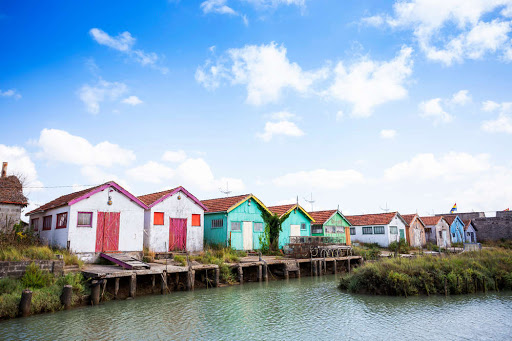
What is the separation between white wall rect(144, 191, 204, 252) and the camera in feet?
82.4

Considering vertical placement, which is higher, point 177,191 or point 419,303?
point 177,191

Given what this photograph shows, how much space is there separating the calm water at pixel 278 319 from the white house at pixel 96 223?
→ 590 cm

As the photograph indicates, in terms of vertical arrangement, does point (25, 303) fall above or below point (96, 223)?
below

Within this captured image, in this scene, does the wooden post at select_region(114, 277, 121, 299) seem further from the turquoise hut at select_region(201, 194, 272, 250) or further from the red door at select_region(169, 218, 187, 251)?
the turquoise hut at select_region(201, 194, 272, 250)

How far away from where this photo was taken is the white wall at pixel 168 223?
2511cm

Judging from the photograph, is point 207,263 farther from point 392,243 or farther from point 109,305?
point 392,243

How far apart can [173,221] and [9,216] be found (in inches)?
387

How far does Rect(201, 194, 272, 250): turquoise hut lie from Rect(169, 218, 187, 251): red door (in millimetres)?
3744

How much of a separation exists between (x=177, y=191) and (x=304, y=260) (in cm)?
1053

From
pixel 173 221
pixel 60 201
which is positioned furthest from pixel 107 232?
pixel 173 221

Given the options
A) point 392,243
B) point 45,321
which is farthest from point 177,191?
point 392,243

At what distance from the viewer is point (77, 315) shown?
45.0 ft

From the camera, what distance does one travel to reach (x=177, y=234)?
26.3 m

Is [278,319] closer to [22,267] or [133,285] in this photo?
[133,285]
